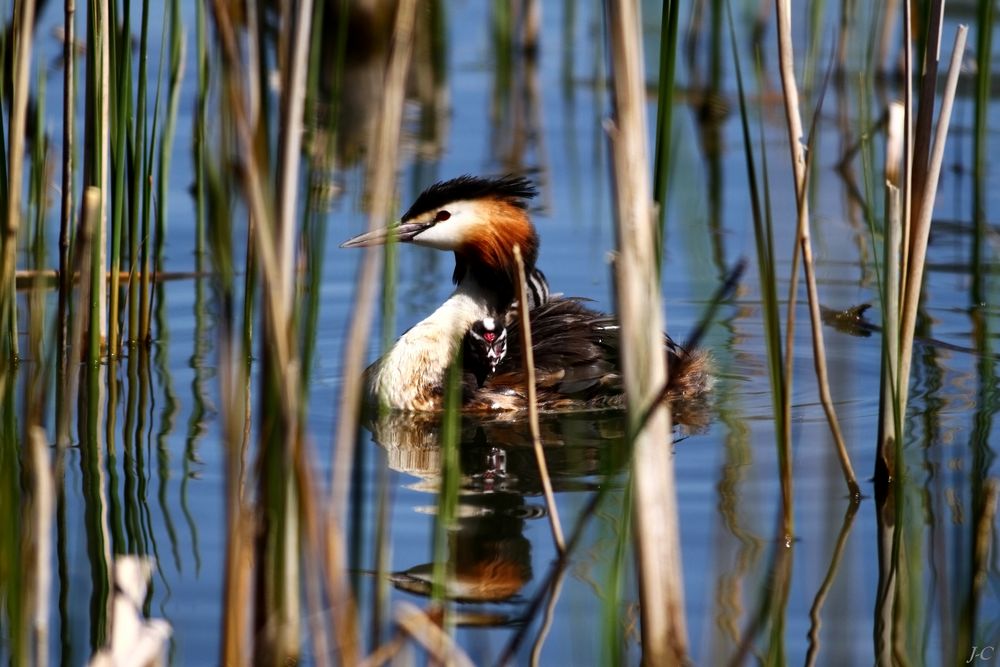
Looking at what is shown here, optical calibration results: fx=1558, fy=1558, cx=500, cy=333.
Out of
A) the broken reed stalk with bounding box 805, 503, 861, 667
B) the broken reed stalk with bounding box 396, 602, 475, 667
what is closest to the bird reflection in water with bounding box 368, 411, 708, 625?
the broken reed stalk with bounding box 805, 503, 861, 667

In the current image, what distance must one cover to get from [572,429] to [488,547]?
46.6 inches

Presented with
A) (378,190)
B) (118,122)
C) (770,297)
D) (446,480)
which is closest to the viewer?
(378,190)

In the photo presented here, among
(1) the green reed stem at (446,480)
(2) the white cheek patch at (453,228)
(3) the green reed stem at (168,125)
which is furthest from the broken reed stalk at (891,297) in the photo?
(3) the green reed stem at (168,125)

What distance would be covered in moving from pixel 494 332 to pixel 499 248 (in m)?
0.48

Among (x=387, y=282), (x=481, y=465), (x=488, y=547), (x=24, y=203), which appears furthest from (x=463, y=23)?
(x=387, y=282)

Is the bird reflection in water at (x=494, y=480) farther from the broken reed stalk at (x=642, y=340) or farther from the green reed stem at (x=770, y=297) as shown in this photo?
the broken reed stalk at (x=642, y=340)

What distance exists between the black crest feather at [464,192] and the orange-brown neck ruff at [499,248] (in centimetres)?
5

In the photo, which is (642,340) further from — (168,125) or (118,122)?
(168,125)

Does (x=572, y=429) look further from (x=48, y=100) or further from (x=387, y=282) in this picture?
(x=48, y=100)

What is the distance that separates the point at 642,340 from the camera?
2486 mm

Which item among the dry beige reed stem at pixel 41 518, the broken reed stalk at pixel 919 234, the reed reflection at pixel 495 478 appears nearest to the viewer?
the dry beige reed stem at pixel 41 518

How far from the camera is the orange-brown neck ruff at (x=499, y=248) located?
5.47m

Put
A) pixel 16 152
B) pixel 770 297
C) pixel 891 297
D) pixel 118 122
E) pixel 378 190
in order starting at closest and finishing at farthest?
pixel 378 190 < pixel 770 297 < pixel 16 152 < pixel 891 297 < pixel 118 122

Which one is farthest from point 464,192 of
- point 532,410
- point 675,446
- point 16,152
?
point 532,410
